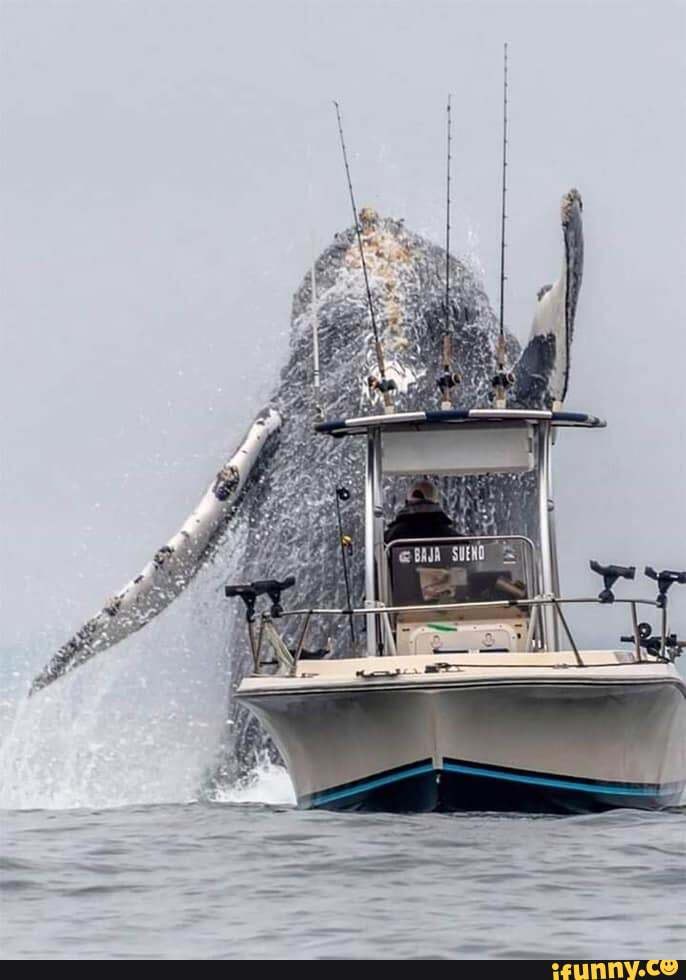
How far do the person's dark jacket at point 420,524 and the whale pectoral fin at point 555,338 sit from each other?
3972 mm

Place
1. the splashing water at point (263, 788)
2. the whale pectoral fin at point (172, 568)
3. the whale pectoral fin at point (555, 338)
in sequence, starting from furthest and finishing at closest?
the whale pectoral fin at point (555, 338) → the whale pectoral fin at point (172, 568) → the splashing water at point (263, 788)

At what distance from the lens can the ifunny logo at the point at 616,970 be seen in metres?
11.3

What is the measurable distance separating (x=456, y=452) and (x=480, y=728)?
3.02 m

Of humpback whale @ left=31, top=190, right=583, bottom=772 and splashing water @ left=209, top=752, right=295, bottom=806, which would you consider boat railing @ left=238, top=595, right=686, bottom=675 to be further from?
humpback whale @ left=31, top=190, right=583, bottom=772

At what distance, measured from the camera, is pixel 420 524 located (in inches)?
776

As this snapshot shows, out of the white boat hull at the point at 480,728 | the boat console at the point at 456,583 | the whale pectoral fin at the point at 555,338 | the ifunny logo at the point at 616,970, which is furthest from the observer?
the whale pectoral fin at the point at 555,338

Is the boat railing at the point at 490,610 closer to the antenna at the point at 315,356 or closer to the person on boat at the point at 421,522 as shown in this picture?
the person on boat at the point at 421,522

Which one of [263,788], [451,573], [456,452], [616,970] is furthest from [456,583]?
[616,970]

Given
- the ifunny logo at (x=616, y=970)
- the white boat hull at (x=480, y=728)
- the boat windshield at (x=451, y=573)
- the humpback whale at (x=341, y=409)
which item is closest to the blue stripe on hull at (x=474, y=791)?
the white boat hull at (x=480, y=728)

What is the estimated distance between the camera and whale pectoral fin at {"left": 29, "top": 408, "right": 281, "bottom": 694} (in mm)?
23406

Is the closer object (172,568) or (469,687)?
(469,687)

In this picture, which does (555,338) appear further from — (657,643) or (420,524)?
(657,643)

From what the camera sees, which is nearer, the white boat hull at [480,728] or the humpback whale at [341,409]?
the white boat hull at [480,728]

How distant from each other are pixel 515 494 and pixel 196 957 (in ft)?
41.4
